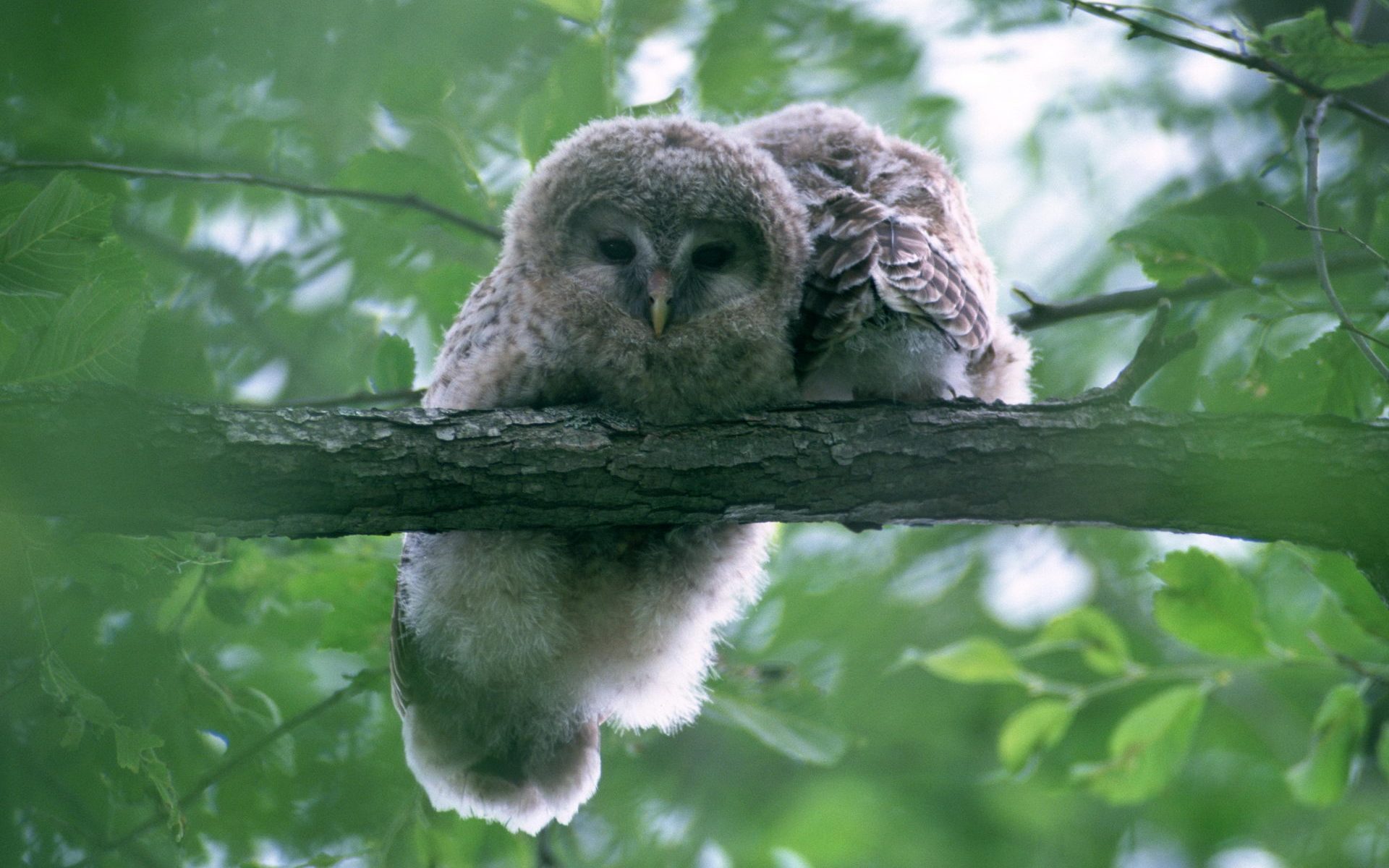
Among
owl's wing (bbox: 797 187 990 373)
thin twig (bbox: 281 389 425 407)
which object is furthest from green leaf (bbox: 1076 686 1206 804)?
thin twig (bbox: 281 389 425 407)

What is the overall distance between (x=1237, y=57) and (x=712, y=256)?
116cm

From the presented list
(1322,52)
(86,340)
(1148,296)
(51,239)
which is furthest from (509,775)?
(1322,52)

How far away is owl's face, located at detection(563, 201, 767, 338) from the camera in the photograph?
7.97ft

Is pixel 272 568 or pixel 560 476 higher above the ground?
pixel 560 476

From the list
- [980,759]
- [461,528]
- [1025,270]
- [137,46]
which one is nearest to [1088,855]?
[980,759]

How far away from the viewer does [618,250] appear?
8.30 feet

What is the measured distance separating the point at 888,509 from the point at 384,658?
54.6 inches

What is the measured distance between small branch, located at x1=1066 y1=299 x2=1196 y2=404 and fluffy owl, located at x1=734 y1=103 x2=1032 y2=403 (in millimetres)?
275

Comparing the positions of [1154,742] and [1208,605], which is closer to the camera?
[1208,605]

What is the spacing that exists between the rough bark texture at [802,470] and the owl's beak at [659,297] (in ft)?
0.81

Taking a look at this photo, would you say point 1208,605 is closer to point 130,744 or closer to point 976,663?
point 976,663

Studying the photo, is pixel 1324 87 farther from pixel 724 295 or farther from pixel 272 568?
pixel 272 568

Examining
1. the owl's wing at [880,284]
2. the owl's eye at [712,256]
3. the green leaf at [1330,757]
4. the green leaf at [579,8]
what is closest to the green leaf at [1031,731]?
the green leaf at [1330,757]

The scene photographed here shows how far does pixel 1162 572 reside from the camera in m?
2.69
